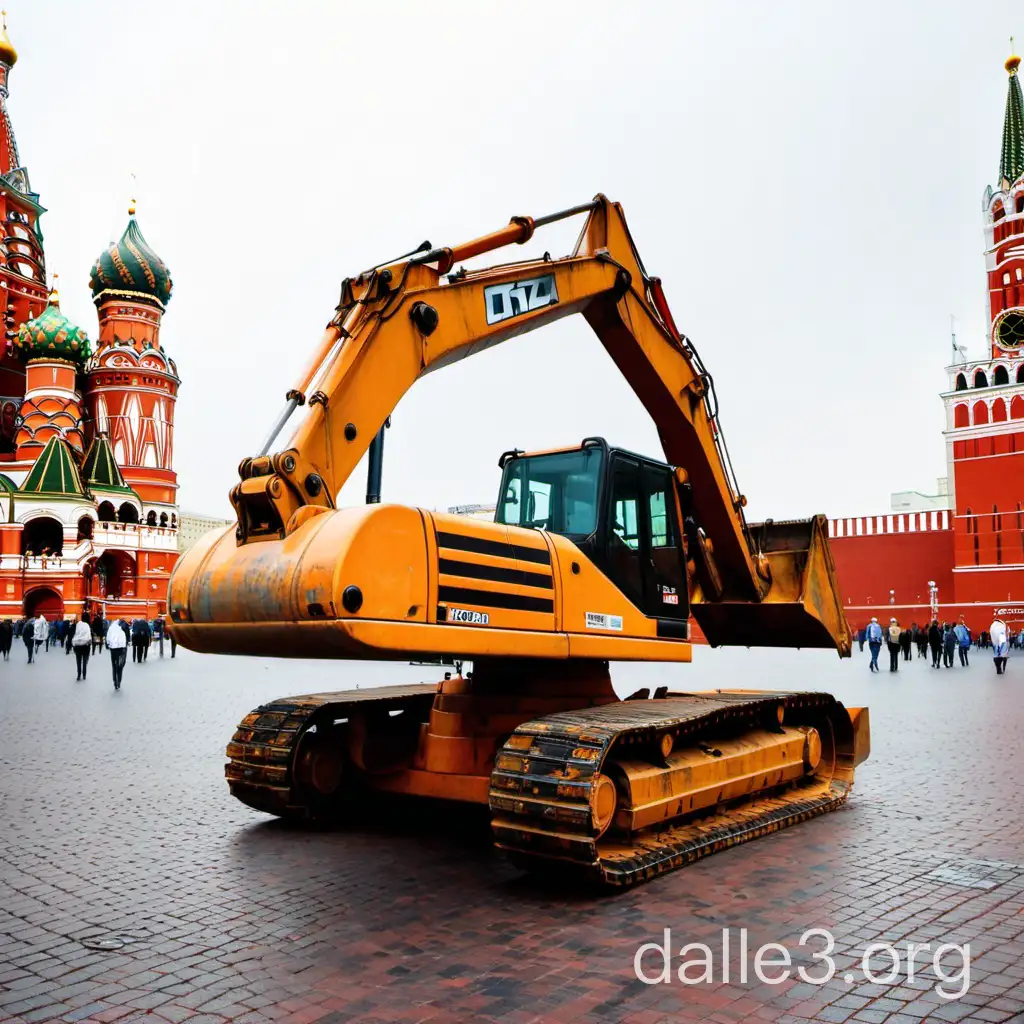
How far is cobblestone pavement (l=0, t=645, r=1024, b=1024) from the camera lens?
4367mm

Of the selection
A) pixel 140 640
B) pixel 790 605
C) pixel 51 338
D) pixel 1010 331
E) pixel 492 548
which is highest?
pixel 51 338

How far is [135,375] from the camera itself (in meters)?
66.6

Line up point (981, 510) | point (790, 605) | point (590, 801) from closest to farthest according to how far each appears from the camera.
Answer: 1. point (590, 801)
2. point (790, 605)
3. point (981, 510)

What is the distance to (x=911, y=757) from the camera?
37.3 feet

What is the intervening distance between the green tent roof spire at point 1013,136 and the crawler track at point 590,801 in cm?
6804

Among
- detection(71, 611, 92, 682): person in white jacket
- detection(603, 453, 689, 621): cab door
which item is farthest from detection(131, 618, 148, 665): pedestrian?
detection(603, 453, 689, 621): cab door

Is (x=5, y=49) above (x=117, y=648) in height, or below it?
above

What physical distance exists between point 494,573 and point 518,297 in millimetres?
2260

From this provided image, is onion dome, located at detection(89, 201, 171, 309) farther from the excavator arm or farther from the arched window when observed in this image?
the excavator arm

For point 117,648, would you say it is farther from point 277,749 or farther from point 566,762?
point 566,762

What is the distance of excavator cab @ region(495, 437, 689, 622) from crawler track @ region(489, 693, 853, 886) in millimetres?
936

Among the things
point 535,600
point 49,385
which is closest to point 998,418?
point 49,385

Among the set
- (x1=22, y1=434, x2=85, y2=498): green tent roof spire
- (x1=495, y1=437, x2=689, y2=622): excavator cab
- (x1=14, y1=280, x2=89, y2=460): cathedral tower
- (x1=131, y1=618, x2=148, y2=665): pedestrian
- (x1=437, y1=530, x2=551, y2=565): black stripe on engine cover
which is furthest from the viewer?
(x1=14, y1=280, x2=89, y2=460): cathedral tower

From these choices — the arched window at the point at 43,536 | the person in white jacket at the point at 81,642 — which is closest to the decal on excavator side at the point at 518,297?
the person in white jacket at the point at 81,642
